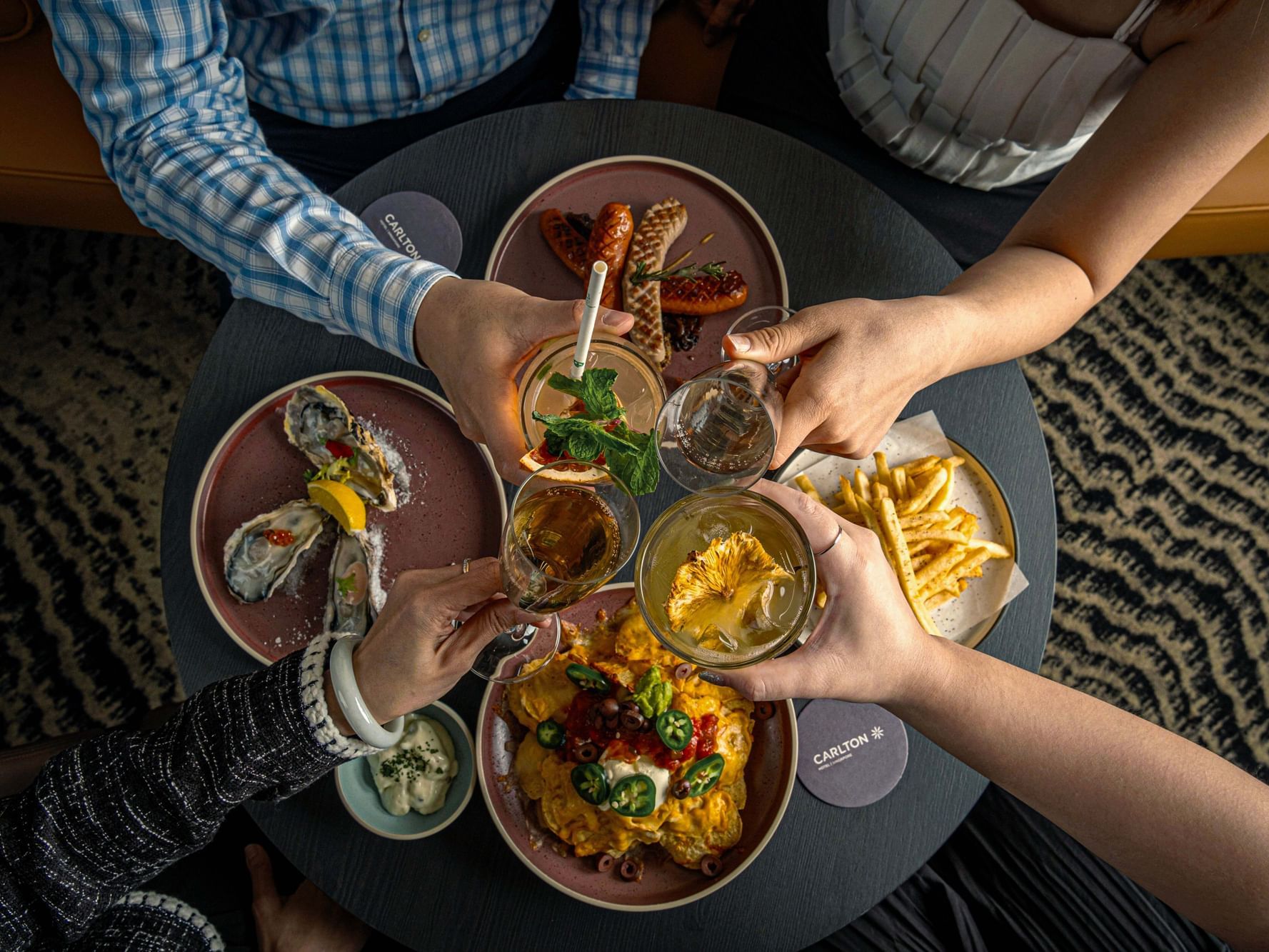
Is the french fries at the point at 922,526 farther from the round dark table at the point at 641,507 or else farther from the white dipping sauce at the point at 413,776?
the white dipping sauce at the point at 413,776

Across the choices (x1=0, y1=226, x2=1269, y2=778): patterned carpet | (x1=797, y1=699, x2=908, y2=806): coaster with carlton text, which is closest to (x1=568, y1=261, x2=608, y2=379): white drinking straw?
(x1=797, y1=699, x2=908, y2=806): coaster with carlton text

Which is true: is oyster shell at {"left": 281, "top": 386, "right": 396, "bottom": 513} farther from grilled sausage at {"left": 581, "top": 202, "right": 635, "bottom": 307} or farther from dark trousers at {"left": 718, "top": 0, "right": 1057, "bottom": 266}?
dark trousers at {"left": 718, "top": 0, "right": 1057, "bottom": 266}

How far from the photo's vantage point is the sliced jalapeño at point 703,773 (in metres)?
1.71

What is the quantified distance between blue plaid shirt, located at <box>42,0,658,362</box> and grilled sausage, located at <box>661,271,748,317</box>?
57 cm

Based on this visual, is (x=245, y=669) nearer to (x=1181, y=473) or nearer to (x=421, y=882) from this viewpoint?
(x=421, y=882)

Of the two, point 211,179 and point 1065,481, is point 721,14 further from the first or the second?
point 1065,481

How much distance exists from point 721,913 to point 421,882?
70cm

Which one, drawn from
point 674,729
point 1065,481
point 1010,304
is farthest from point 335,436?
point 1065,481

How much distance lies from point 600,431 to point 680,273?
27.2 inches

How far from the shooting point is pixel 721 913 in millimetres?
1896

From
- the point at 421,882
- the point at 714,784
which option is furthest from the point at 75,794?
the point at 714,784

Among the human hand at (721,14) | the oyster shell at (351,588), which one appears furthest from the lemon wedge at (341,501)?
the human hand at (721,14)

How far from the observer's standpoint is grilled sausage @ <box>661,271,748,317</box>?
6.53 ft

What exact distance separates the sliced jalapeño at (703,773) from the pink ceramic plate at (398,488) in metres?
0.68
